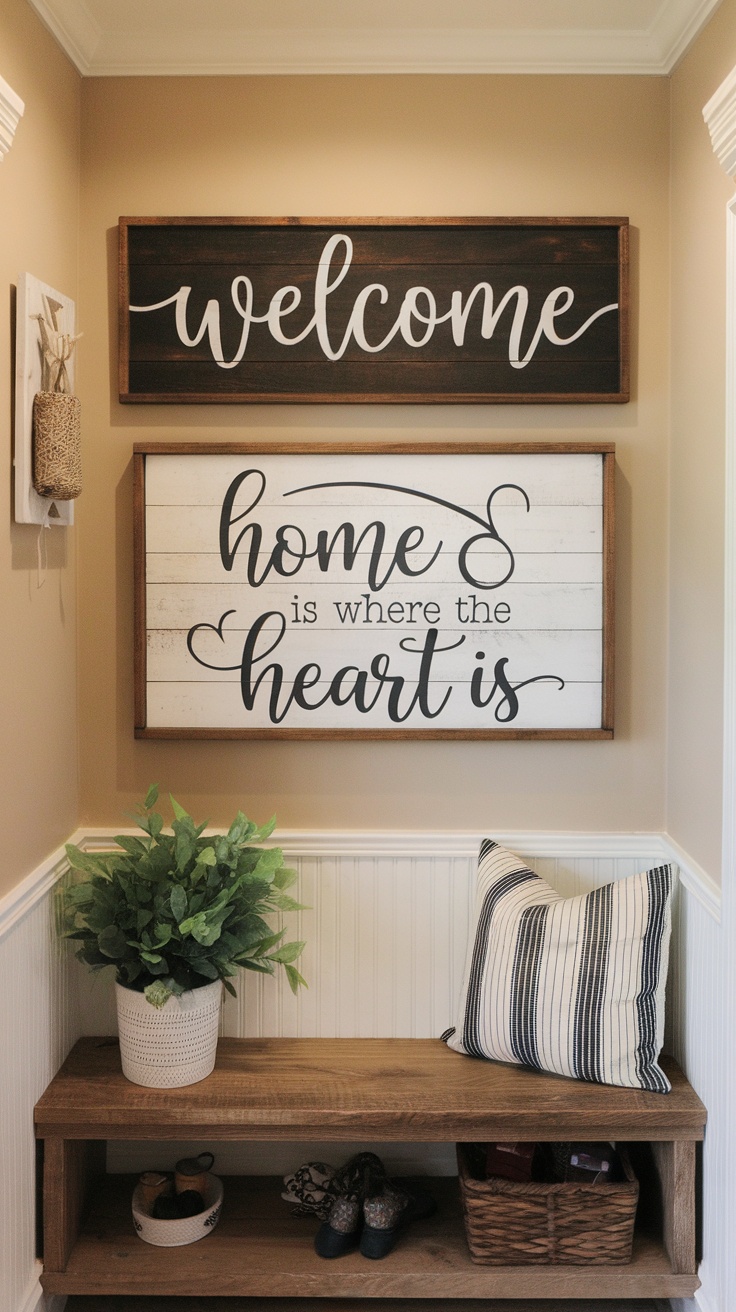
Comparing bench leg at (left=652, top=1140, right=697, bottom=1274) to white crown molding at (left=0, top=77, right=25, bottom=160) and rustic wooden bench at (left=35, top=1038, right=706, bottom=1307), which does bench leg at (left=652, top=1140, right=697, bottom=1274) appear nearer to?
rustic wooden bench at (left=35, top=1038, right=706, bottom=1307)

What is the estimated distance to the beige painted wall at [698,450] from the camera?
1.96 m

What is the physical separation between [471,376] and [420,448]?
0.65 feet

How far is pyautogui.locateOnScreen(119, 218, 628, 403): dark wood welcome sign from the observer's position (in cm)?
225

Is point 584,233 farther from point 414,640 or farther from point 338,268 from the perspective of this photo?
point 414,640

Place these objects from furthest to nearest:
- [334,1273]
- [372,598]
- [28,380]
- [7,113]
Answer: [372,598], [334,1273], [28,380], [7,113]

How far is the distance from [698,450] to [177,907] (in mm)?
1389

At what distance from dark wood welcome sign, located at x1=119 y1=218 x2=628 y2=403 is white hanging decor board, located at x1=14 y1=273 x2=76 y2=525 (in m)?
0.31

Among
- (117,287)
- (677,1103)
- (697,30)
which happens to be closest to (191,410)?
(117,287)

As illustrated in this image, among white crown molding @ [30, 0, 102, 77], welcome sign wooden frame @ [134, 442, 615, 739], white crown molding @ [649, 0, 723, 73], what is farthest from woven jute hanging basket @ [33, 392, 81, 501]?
white crown molding @ [649, 0, 723, 73]

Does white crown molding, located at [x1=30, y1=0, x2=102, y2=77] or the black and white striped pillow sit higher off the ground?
white crown molding, located at [x1=30, y1=0, x2=102, y2=77]

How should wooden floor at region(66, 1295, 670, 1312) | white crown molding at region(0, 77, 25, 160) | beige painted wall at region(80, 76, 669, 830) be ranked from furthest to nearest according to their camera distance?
beige painted wall at region(80, 76, 669, 830), wooden floor at region(66, 1295, 670, 1312), white crown molding at region(0, 77, 25, 160)

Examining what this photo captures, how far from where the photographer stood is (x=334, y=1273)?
2021 millimetres

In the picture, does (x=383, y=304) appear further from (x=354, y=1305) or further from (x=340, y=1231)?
(x=354, y=1305)

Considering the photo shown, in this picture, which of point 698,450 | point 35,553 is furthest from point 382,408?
point 35,553
